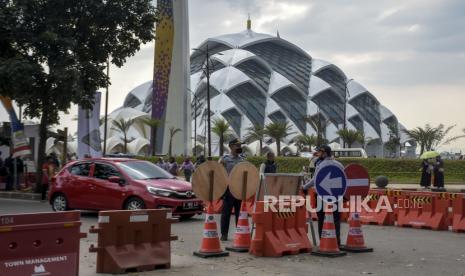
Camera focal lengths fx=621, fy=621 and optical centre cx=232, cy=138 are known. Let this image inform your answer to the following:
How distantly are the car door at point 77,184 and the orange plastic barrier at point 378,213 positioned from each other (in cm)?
691

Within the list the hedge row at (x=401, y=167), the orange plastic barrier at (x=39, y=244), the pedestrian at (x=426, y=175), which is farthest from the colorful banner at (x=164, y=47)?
the orange plastic barrier at (x=39, y=244)

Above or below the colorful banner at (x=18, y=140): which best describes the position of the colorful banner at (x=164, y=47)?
above

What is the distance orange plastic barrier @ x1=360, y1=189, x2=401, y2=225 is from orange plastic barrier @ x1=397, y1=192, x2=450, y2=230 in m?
0.21

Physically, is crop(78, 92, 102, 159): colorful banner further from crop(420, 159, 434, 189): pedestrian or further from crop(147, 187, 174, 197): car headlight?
crop(147, 187, 174, 197): car headlight

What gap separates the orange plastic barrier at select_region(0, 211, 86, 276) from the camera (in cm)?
645

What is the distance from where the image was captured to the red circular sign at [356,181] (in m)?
10.2

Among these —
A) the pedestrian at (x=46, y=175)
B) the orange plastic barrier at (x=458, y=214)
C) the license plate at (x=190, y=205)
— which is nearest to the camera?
the orange plastic barrier at (x=458, y=214)

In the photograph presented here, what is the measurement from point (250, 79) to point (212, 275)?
8389 centimetres

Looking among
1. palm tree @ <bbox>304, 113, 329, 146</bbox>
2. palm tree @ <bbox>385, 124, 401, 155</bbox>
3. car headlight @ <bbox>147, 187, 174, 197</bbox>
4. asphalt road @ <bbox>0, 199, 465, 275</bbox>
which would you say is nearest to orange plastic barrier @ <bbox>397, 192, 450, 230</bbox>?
asphalt road @ <bbox>0, 199, 465, 275</bbox>

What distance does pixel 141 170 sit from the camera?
599 inches

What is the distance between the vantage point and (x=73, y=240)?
7.07 m

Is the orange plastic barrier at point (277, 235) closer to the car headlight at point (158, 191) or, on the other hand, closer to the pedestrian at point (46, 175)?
the car headlight at point (158, 191)

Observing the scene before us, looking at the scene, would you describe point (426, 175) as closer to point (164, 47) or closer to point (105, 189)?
point (105, 189)

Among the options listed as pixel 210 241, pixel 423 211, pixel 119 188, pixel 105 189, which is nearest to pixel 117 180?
pixel 119 188
